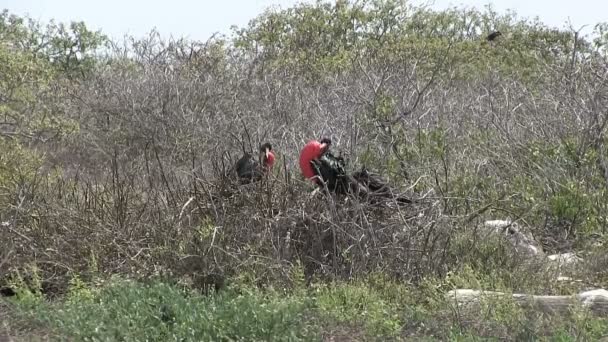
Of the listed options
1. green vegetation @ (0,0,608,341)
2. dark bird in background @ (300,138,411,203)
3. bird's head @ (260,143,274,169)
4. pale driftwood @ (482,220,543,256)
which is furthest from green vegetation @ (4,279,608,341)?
bird's head @ (260,143,274,169)

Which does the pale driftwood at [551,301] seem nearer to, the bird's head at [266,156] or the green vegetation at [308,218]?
the green vegetation at [308,218]

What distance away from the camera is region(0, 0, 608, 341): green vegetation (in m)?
5.13

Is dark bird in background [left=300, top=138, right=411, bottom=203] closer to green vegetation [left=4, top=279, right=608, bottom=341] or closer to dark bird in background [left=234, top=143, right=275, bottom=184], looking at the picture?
dark bird in background [left=234, top=143, right=275, bottom=184]

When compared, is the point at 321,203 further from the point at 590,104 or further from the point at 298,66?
the point at 298,66

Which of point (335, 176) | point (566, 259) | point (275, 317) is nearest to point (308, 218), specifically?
point (335, 176)

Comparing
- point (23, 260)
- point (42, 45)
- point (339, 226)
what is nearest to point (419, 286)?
point (339, 226)

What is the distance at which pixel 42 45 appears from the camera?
73.4ft

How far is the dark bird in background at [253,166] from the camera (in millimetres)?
6691

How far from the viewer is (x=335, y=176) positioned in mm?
6480

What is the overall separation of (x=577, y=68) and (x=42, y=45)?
15962mm

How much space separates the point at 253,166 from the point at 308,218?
2.59 ft

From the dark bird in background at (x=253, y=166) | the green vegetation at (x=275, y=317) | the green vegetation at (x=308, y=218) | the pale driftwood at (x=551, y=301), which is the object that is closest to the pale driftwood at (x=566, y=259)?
the green vegetation at (x=308, y=218)

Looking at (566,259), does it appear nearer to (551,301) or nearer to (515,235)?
(515,235)

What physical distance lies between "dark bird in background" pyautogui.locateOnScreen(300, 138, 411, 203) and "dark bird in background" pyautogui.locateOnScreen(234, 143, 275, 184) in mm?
336
